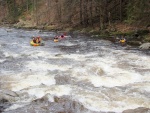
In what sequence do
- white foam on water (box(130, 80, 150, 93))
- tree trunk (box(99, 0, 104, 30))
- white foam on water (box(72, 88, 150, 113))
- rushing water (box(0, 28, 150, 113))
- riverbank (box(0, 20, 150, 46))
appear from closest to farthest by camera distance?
white foam on water (box(72, 88, 150, 113)) → rushing water (box(0, 28, 150, 113)) → white foam on water (box(130, 80, 150, 93)) → riverbank (box(0, 20, 150, 46)) → tree trunk (box(99, 0, 104, 30))

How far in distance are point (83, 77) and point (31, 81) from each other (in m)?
2.59

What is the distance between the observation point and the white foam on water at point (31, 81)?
1270 centimetres

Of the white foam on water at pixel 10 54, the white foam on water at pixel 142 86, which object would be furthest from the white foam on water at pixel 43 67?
the white foam on water at pixel 142 86

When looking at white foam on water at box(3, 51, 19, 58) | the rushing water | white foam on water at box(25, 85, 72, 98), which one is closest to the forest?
the rushing water

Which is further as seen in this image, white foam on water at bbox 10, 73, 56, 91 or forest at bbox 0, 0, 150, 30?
forest at bbox 0, 0, 150, 30

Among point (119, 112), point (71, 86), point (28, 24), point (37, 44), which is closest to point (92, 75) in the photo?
point (71, 86)

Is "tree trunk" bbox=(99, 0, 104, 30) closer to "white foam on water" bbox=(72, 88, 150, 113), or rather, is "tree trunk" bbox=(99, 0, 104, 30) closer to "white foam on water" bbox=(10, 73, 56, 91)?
"white foam on water" bbox=(10, 73, 56, 91)

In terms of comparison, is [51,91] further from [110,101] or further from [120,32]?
[120,32]

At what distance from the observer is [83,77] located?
13961 millimetres

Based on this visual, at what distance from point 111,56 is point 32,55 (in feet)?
18.8

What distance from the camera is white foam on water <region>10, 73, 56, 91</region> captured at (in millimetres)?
12702

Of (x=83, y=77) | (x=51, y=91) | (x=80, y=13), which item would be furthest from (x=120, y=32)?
(x=51, y=91)

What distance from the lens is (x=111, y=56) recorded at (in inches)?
752

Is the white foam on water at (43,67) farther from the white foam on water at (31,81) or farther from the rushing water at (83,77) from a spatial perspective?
the white foam on water at (31,81)
